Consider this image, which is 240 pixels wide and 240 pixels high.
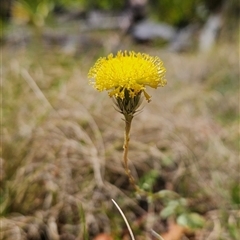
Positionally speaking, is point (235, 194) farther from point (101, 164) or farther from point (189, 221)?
point (101, 164)

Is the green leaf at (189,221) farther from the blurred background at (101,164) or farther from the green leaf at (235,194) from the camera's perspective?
the green leaf at (235,194)

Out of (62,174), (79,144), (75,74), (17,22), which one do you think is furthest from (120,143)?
(17,22)

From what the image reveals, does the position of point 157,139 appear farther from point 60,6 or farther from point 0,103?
point 60,6

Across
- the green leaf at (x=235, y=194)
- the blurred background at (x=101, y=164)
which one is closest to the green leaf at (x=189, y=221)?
the blurred background at (x=101, y=164)

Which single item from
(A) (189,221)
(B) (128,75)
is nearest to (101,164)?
(A) (189,221)

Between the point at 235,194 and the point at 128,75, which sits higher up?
the point at 128,75
